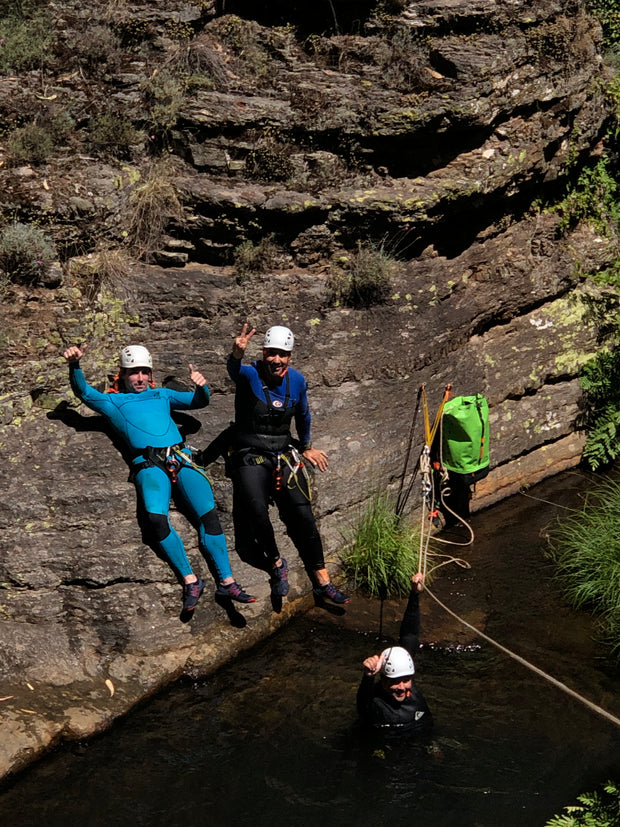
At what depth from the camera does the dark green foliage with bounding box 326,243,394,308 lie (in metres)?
9.81

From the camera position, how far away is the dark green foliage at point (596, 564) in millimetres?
8547

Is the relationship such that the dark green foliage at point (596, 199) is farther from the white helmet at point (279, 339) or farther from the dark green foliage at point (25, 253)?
the dark green foliage at point (25, 253)

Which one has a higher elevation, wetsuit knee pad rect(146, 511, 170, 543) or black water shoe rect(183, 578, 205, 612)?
wetsuit knee pad rect(146, 511, 170, 543)

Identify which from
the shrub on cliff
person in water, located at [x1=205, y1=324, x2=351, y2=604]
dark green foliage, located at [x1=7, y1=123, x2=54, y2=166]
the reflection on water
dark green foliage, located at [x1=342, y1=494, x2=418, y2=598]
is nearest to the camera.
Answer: the reflection on water

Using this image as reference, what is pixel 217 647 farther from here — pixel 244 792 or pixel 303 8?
pixel 303 8

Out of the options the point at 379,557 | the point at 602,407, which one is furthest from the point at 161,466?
the point at 602,407

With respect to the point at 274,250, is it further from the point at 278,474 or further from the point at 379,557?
the point at 379,557

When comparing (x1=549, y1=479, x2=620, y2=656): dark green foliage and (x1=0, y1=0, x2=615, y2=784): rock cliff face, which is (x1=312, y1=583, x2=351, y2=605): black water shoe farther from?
(x1=549, y1=479, x2=620, y2=656): dark green foliage

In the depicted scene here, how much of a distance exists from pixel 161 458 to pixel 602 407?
640 centimetres

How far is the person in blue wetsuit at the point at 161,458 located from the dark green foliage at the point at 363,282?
7.75ft

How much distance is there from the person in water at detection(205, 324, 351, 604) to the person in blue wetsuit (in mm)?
353

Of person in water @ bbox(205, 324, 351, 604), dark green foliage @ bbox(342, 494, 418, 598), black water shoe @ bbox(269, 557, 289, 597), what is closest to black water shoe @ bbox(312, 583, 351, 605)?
person in water @ bbox(205, 324, 351, 604)

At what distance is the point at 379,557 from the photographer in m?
8.98

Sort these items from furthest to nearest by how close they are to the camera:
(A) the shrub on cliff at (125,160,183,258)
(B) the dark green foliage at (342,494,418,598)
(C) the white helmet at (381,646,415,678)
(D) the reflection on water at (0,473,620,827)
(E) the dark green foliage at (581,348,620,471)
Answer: (E) the dark green foliage at (581,348,620,471), (A) the shrub on cliff at (125,160,183,258), (B) the dark green foliage at (342,494,418,598), (C) the white helmet at (381,646,415,678), (D) the reflection on water at (0,473,620,827)
